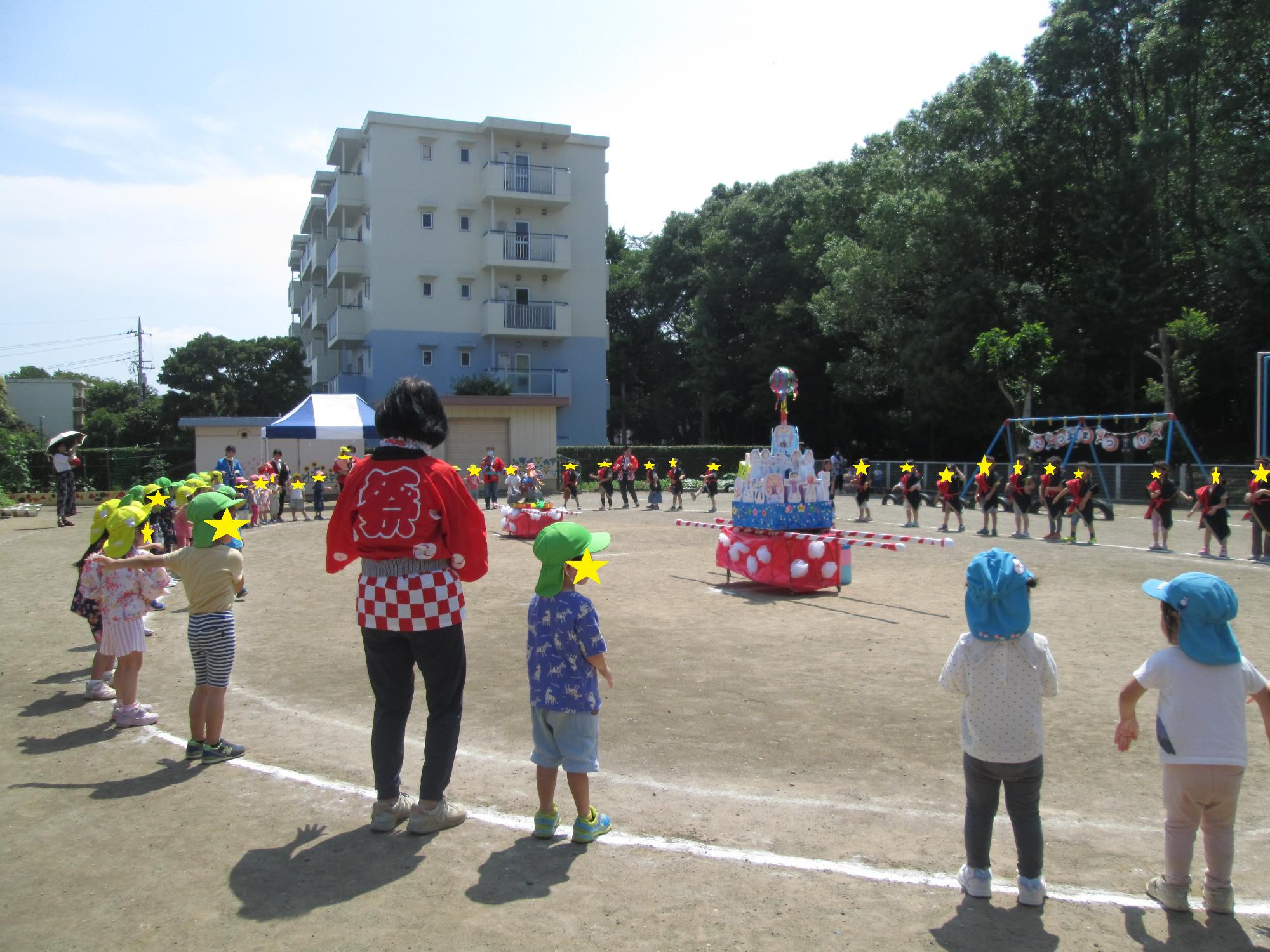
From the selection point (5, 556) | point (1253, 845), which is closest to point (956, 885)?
point (1253, 845)

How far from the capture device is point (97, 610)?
22.1 ft

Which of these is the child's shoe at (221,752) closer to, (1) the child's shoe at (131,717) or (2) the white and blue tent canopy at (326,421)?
(1) the child's shoe at (131,717)

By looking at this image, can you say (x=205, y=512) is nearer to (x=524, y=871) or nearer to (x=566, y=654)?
(x=566, y=654)

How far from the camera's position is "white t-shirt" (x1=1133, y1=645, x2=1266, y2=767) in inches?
142

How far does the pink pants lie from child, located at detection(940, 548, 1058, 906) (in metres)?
0.50

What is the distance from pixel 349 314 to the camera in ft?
131

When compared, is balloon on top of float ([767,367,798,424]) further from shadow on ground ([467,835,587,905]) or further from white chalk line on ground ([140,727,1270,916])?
shadow on ground ([467,835,587,905])

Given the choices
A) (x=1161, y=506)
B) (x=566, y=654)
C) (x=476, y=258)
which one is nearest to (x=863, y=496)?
(x=1161, y=506)

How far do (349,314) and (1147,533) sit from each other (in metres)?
31.9

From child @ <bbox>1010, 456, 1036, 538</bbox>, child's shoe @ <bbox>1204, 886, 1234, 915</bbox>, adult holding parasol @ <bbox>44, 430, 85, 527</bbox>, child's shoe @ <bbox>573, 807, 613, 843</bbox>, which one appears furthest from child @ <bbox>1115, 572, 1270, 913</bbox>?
adult holding parasol @ <bbox>44, 430, 85, 527</bbox>

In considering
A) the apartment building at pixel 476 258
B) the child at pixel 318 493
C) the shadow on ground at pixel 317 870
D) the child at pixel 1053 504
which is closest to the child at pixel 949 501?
the child at pixel 1053 504

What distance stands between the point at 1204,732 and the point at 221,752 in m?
5.13

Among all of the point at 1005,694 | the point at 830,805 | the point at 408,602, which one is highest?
the point at 408,602

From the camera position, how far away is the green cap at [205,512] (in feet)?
17.8
